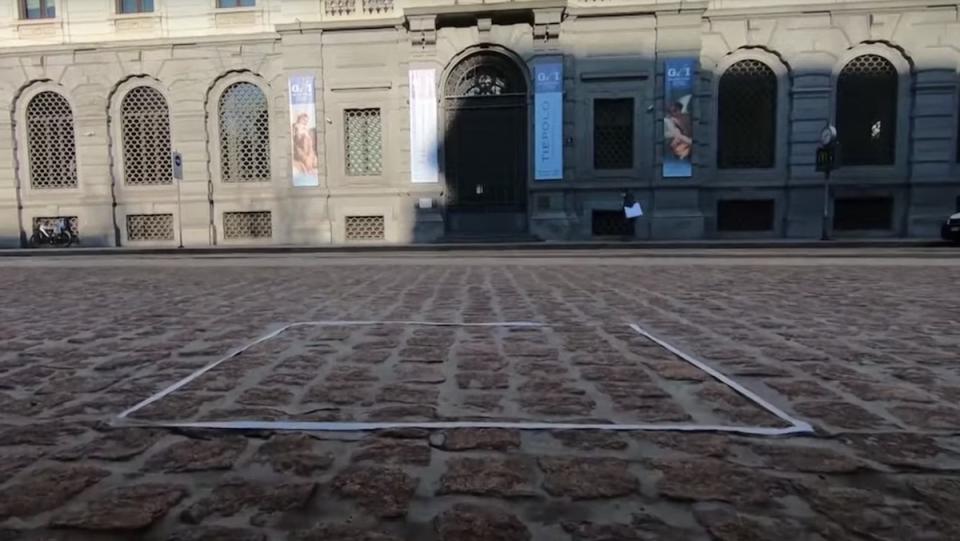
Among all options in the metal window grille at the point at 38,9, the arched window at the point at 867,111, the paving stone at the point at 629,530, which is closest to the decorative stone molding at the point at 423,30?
the arched window at the point at 867,111

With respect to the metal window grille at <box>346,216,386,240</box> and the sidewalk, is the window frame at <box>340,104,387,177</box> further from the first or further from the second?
the sidewalk

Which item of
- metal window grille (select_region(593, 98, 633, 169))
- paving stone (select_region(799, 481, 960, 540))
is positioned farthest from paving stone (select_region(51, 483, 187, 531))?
metal window grille (select_region(593, 98, 633, 169))

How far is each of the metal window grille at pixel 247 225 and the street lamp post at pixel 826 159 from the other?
1823cm

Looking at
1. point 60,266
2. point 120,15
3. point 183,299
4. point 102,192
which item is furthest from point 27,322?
point 120,15

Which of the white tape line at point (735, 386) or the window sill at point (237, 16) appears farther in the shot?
the window sill at point (237, 16)

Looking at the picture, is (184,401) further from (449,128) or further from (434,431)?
(449,128)

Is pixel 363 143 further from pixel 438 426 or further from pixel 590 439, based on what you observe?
pixel 590 439

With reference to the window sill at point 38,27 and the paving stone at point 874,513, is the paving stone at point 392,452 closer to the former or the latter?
the paving stone at point 874,513

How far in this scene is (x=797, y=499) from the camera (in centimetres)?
203

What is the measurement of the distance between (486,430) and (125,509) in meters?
1.36

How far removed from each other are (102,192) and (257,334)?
70.2 feet

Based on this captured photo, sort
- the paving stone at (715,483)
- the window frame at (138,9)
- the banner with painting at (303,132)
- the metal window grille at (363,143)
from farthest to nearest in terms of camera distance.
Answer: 1. the window frame at (138,9)
2. the metal window grille at (363,143)
3. the banner with painting at (303,132)
4. the paving stone at (715,483)

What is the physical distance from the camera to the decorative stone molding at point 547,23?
20031 millimetres

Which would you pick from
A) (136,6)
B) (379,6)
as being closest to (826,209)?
(379,6)
